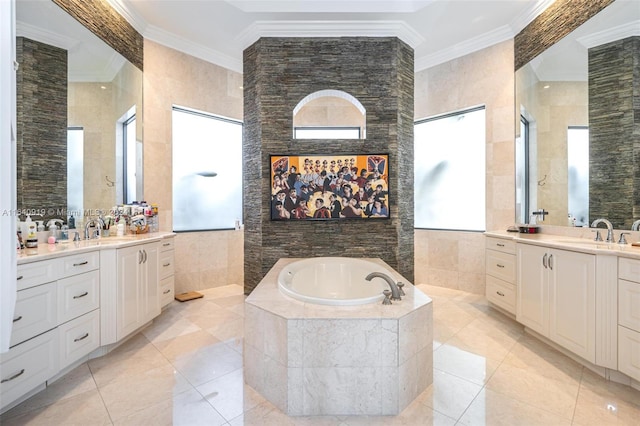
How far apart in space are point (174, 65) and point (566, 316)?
4742 mm

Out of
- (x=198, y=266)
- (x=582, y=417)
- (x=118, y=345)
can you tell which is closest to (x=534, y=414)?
(x=582, y=417)

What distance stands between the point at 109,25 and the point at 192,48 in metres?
0.92

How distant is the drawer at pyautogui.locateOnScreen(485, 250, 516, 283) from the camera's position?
2.73 m

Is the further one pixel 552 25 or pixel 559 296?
pixel 552 25

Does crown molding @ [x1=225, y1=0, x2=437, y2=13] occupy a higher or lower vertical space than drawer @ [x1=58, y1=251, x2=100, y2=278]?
higher

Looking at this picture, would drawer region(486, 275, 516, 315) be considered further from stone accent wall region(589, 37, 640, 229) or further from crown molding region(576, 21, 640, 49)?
crown molding region(576, 21, 640, 49)

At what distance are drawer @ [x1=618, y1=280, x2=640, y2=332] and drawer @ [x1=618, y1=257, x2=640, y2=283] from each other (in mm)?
32

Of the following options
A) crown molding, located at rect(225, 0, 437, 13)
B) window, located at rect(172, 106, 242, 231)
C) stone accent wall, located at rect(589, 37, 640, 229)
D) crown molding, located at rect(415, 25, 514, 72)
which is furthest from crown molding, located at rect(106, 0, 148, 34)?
stone accent wall, located at rect(589, 37, 640, 229)

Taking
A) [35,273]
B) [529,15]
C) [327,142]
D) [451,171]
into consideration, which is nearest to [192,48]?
[327,142]

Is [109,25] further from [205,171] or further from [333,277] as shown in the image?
[333,277]

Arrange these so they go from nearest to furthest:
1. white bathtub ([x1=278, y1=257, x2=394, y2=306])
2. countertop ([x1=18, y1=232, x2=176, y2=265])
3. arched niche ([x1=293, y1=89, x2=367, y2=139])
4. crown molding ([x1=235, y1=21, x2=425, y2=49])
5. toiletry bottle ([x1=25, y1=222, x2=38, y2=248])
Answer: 1. countertop ([x1=18, y1=232, x2=176, y2=265])
2. toiletry bottle ([x1=25, y1=222, x2=38, y2=248])
3. white bathtub ([x1=278, y1=257, x2=394, y2=306])
4. crown molding ([x1=235, y1=21, x2=425, y2=49])
5. arched niche ([x1=293, y1=89, x2=367, y2=139])

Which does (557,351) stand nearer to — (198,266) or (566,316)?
(566,316)

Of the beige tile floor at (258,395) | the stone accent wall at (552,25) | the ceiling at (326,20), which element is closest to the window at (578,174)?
A: the stone accent wall at (552,25)

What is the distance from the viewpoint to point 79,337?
6.40ft
